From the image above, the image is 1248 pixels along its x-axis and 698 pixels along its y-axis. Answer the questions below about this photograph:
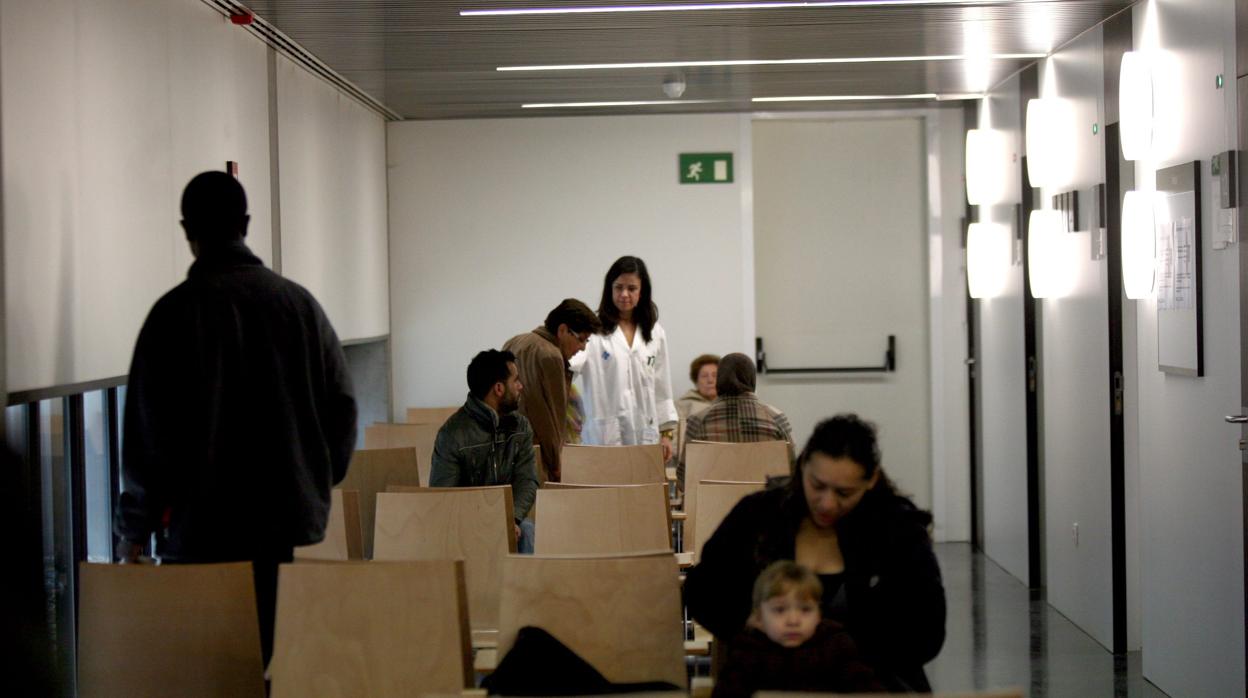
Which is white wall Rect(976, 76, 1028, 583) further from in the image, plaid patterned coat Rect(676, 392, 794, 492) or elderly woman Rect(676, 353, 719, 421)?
plaid patterned coat Rect(676, 392, 794, 492)

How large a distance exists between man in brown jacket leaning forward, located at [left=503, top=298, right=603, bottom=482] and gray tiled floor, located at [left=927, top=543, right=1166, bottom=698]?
2118 mm

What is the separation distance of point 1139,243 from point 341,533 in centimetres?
362

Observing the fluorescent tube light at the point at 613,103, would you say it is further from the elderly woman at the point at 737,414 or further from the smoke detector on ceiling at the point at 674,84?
the elderly woman at the point at 737,414

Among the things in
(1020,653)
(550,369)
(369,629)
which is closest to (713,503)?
(369,629)

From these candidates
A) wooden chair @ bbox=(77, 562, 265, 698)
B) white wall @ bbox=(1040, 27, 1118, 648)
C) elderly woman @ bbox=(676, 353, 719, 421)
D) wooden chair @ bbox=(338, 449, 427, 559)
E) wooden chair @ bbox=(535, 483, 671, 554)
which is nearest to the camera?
wooden chair @ bbox=(77, 562, 265, 698)

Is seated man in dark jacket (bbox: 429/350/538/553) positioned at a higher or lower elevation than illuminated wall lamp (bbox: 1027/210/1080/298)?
lower

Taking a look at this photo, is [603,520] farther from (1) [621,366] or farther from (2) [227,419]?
(1) [621,366]

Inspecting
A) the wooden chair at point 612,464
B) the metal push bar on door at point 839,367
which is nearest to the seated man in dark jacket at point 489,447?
the wooden chair at point 612,464

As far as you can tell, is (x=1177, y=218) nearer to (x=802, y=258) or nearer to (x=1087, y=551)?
(x=1087, y=551)

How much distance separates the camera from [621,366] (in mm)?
7617

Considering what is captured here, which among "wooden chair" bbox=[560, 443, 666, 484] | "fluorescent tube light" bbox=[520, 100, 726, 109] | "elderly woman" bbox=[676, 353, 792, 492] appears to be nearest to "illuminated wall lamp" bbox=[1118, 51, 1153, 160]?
"elderly woman" bbox=[676, 353, 792, 492]

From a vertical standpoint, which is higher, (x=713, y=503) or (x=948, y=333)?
(x=948, y=333)

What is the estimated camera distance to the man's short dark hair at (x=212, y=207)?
3697 mm

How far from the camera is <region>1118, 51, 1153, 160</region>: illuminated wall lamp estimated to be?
597 cm
